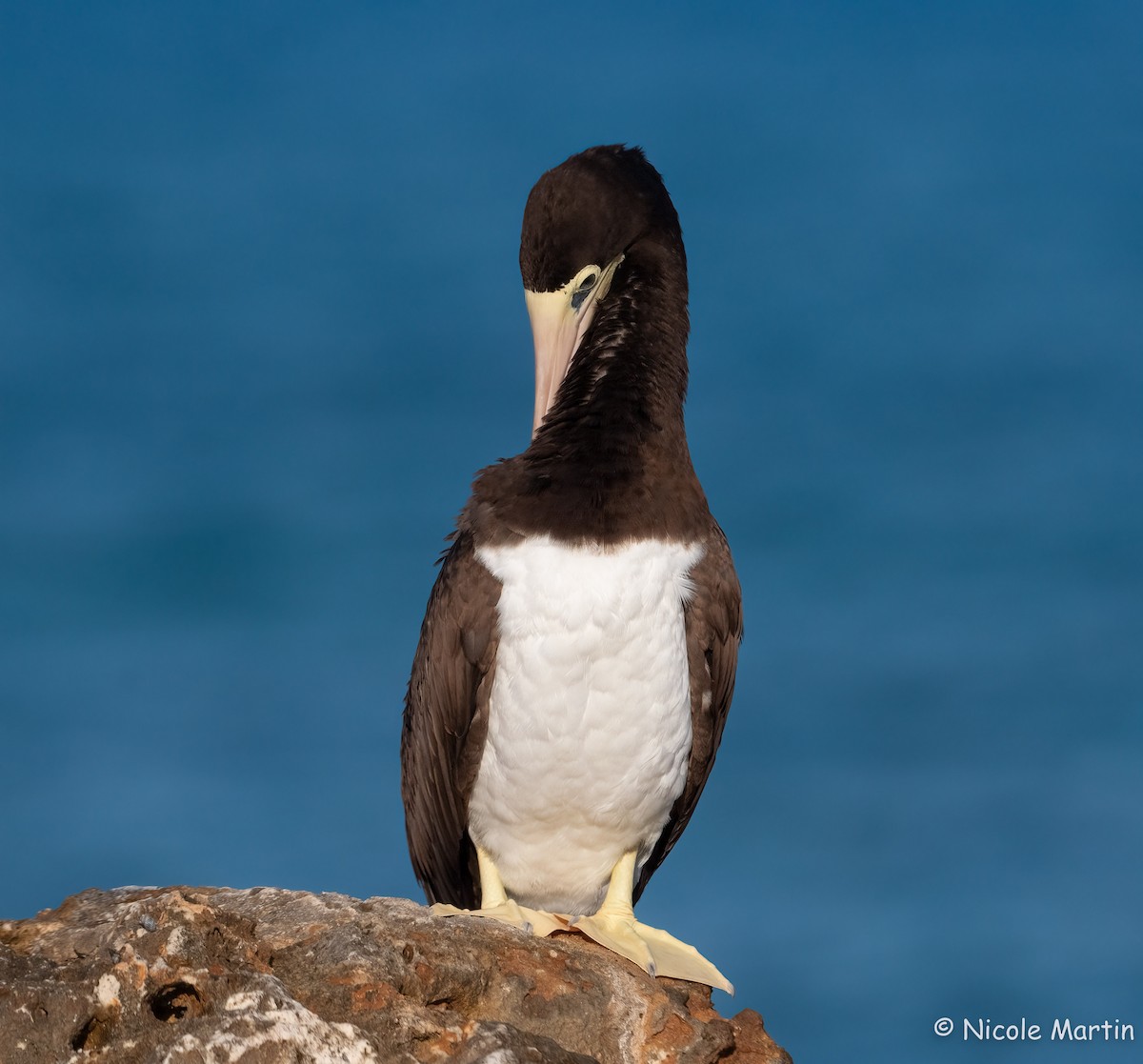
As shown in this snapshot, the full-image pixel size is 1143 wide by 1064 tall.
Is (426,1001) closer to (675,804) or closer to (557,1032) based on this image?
(557,1032)

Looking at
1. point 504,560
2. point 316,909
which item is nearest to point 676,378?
point 504,560

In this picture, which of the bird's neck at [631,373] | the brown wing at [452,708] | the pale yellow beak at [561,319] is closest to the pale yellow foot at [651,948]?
the brown wing at [452,708]

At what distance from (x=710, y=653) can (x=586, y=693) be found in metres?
0.80

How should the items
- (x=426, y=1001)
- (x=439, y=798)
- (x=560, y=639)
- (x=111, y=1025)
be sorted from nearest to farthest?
1. (x=111, y=1025)
2. (x=426, y=1001)
3. (x=560, y=639)
4. (x=439, y=798)

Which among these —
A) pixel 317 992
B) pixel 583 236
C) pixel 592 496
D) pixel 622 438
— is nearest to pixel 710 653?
pixel 592 496

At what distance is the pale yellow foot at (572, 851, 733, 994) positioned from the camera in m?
7.42

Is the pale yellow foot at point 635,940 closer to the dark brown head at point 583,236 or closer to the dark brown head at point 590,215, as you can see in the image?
the dark brown head at point 583,236

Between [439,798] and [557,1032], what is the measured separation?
256cm

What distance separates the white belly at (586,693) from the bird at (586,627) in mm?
10

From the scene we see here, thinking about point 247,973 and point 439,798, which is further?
point 439,798

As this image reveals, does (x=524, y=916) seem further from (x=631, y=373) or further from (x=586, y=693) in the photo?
(x=631, y=373)

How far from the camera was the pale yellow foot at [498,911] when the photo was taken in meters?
7.28

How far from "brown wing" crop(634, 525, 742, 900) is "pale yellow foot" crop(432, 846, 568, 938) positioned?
91 cm

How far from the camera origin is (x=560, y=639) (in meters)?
8.00
